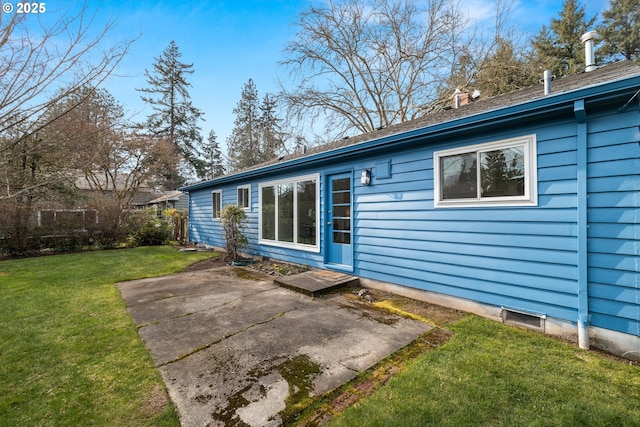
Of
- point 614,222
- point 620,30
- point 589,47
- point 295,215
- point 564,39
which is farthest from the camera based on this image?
point 564,39

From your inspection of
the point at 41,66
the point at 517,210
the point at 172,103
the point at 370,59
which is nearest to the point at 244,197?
the point at 41,66

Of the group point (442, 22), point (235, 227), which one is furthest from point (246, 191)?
point (442, 22)

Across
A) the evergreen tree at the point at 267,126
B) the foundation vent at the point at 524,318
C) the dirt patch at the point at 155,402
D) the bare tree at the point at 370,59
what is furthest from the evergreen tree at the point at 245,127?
the dirt patch at the point at 155,402

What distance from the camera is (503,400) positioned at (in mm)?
1978

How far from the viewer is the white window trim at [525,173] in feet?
10.3

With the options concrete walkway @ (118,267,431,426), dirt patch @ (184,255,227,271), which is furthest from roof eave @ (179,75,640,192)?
dirt patch @ (184,255,227,271)

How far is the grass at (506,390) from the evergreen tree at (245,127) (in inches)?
1071

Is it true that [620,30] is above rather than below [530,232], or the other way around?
above

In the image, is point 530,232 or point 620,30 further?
point 620,30

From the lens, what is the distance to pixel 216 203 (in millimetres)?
9953

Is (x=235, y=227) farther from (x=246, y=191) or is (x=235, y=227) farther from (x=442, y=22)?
(x=442, y=22)

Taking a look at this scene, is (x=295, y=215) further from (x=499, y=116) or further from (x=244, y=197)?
(x=499, y=116)

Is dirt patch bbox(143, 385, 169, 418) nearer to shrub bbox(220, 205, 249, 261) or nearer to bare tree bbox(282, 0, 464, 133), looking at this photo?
shrub bbox(220, 205, 249, 261)

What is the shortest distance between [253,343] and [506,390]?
2.18 meters
